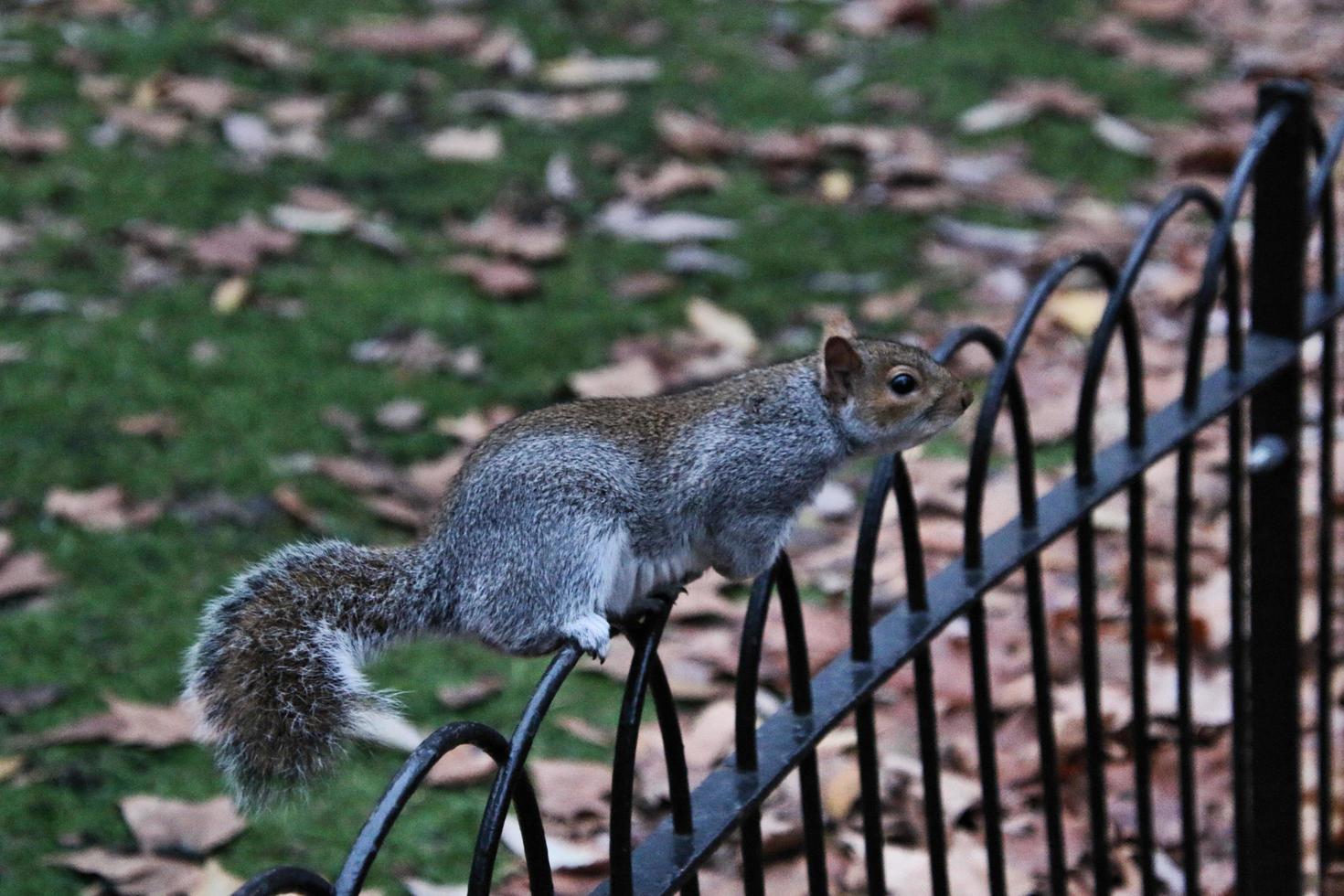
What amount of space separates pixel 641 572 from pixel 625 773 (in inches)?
19.1

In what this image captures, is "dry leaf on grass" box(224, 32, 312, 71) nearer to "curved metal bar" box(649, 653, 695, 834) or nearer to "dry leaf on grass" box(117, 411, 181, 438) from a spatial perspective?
"dry leaf on grass" box(117, 411, 181, 438)

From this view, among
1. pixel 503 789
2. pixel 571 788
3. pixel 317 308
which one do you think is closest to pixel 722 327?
pixel 317 308

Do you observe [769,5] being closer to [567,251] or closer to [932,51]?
[932,51]

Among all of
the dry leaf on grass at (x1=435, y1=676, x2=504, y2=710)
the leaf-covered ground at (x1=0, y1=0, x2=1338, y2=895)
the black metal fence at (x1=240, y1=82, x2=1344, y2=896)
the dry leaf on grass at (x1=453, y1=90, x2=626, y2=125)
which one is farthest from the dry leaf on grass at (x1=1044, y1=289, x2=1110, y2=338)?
the dry leaf on grass at (x1=435, y1=676, x2=504, y2=710)

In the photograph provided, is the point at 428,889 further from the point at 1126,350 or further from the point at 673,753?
the point at 1126,350

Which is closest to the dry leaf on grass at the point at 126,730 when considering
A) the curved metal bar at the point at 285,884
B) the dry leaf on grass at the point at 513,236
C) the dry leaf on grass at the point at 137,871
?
the dry leaf on grass at the point at 137,871

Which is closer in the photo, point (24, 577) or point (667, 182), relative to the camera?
point (24, 577)

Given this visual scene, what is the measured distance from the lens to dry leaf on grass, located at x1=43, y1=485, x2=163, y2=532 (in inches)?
120

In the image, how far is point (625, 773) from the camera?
1.35 m

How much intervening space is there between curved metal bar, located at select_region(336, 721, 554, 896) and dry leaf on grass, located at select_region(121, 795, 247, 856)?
114cm

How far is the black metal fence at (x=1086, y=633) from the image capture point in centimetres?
138

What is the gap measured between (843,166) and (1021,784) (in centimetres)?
239

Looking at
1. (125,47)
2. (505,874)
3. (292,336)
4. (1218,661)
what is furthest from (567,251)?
(505,874)

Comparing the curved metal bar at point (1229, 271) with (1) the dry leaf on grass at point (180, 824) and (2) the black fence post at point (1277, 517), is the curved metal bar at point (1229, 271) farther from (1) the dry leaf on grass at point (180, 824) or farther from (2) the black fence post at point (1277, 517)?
(1) the dry leaf on grass at point (180, 824)
